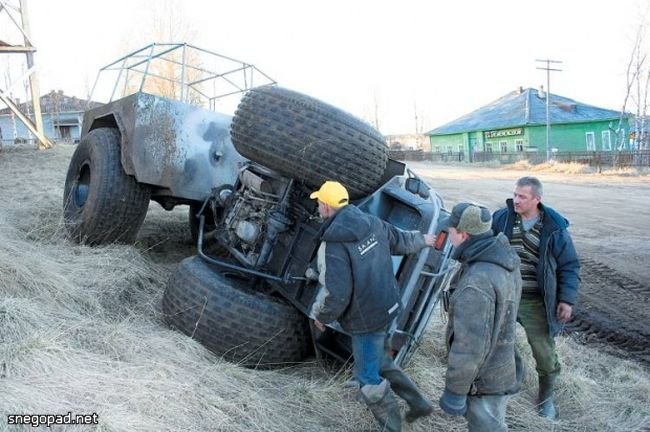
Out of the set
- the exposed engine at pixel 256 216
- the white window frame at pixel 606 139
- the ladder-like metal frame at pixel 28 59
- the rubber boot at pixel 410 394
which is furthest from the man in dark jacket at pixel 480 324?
→ the white window frame at pixel 606 139

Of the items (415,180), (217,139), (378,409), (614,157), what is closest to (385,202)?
(415,180)

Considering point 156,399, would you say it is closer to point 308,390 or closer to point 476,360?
point 308,390

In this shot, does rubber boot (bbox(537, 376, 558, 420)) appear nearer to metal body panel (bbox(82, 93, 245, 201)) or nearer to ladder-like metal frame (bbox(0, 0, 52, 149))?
metal body panel (bbox(82, 93, 245, 201))

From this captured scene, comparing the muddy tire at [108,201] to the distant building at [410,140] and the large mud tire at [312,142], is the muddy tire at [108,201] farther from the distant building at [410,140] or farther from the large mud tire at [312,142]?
the distant building at [410,140]

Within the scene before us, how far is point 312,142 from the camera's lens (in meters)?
3.90

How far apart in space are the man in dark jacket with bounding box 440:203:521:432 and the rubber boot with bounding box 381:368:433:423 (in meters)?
0.42

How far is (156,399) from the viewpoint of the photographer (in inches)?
114

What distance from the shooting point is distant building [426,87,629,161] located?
4225 cm

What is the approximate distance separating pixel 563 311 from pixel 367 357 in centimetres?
142

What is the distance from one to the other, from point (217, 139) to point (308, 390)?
2.61 metres

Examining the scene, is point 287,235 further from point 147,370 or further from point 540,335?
point 540,335

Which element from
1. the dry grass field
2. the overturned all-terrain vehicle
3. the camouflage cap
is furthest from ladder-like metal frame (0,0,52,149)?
the camouflage cap

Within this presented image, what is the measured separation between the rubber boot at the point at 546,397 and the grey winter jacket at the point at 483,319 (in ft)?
3.75

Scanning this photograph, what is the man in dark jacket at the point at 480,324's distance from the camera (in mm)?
2717
